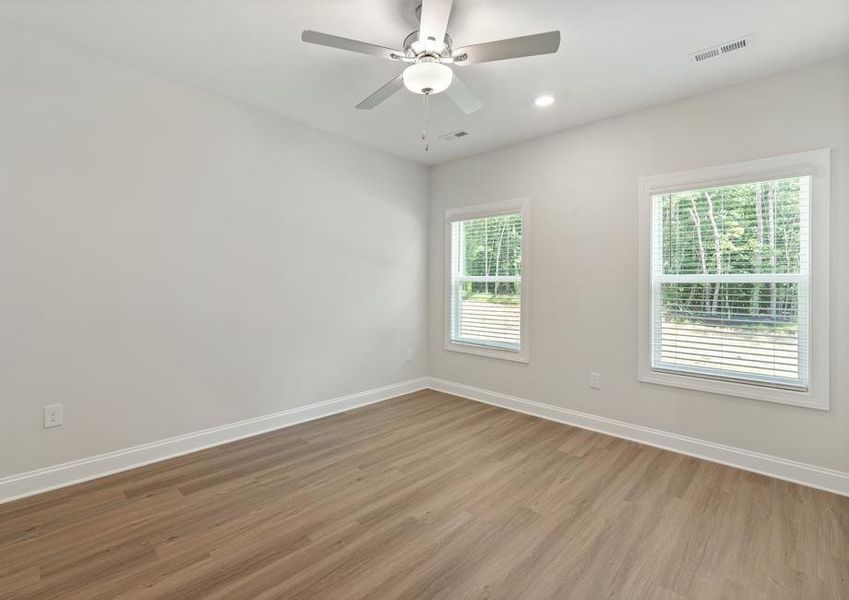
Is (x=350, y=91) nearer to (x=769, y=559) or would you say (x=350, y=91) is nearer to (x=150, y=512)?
(x=150, y=512)

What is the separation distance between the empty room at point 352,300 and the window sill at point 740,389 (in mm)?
24

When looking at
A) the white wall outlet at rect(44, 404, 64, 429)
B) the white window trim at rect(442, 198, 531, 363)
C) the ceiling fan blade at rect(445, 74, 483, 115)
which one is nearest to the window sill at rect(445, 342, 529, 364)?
the white window trim at rect(442, 198, 531, 363)

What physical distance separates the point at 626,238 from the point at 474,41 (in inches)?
77.5

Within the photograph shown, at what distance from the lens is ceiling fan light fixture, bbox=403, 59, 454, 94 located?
6.74 ft

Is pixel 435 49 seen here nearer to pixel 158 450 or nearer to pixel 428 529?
pixel 428 529

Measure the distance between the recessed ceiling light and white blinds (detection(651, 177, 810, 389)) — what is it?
115cm

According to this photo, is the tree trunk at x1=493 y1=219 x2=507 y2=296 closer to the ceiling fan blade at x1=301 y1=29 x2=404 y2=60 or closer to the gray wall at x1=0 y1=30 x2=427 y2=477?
the gray wall at x1=0 y1=30 x2=427 y2=477

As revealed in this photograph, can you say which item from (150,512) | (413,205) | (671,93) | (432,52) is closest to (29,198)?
(150,512)

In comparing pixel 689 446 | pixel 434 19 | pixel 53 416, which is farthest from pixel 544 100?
pixel 53 416

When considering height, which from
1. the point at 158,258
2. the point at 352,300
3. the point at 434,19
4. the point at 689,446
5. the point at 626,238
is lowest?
the point at 689,446

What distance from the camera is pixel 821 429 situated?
256cm

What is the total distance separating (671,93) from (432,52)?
198 cm

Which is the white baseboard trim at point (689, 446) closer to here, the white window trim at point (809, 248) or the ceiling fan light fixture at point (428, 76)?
the white window trim at point (809, 248)

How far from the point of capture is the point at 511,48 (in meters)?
1.93
